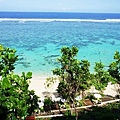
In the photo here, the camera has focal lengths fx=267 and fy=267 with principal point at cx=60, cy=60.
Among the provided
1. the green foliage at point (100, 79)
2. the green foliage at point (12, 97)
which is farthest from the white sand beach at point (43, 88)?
the green foliage at point (12, 97)

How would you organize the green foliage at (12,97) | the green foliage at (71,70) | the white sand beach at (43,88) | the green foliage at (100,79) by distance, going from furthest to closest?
the white sand beach at (43,88) → the green foliage at (100,79) → the green foliage at (71,70) → the green foliage at (12,97)

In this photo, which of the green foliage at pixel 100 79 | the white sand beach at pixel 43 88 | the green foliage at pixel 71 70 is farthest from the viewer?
the white sand beach at pixel 43 88

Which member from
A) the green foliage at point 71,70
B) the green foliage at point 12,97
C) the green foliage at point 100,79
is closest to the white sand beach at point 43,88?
the green foliage at point 100,79

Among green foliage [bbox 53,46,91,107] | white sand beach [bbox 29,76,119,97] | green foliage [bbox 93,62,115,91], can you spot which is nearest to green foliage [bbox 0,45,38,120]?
green foliage [bbox 53,46,91,107]

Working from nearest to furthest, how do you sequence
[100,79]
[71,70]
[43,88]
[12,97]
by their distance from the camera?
1. [12,97]
2. [71,70]
3. [100,79]
4. [43,88]

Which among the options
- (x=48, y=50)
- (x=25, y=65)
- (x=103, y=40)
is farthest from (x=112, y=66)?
(x=103, y=40)

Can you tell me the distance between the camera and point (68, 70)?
1327cm

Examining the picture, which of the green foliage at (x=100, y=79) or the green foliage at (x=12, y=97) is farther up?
the green foliage at (x=100, y=79)

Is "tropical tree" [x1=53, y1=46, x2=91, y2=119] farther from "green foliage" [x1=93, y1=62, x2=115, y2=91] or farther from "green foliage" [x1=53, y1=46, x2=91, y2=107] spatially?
"green foliage" [x1=93, y1=62, x2=115, y2=91]

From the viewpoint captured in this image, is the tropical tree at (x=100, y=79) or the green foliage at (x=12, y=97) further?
the tropical tree at (x=100, y=79)

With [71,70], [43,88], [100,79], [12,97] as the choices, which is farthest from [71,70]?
[43,88]

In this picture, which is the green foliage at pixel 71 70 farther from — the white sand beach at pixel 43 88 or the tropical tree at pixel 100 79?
the white sand beach at pixel 43 88

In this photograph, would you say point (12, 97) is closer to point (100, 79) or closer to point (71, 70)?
point (71, 70)

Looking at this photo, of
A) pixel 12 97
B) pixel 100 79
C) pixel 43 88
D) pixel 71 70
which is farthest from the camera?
pixel 43 88
